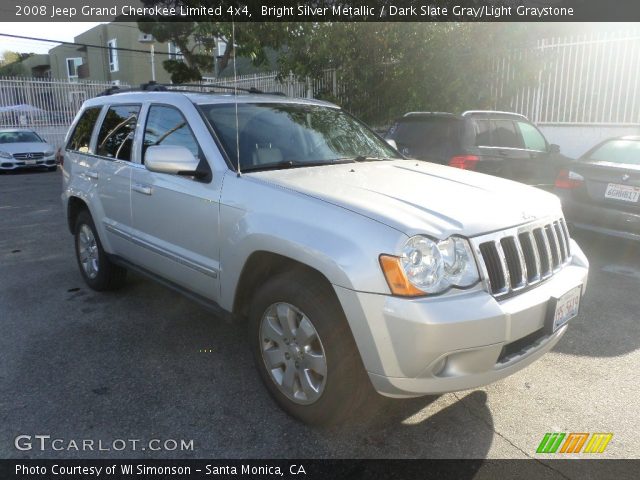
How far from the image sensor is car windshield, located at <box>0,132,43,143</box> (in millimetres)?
16078

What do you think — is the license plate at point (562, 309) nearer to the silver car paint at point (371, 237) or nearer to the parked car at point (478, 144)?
the silver car paint at point (371, 237)

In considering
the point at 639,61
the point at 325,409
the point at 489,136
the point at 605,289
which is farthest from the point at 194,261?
the point at 639,61

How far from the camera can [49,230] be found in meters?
7.70

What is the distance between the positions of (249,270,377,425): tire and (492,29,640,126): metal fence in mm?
9625

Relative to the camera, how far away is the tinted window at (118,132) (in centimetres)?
420

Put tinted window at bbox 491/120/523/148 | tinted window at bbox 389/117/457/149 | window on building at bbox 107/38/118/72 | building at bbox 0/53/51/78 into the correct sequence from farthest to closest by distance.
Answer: building at bbox 0/53/51/78 < window on building at bbox 107/38/118/72 < tinted window at bbox 491/120/523/148 < tinted window at bbox 389/117/457/149

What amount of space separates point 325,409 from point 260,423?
426 millimetres

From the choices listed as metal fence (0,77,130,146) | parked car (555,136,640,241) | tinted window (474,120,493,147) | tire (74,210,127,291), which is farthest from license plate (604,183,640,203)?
metal fence (0,77,130,146)

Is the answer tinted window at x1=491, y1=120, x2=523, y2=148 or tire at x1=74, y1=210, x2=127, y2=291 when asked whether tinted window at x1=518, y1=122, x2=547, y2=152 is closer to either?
tinted window at x1=491, y1=120, x2=523, y2=148

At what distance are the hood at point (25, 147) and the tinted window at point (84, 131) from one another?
38.8 ft

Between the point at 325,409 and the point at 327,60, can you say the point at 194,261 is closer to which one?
the point at 325,409

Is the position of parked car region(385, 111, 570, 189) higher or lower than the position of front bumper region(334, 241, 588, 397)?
higher

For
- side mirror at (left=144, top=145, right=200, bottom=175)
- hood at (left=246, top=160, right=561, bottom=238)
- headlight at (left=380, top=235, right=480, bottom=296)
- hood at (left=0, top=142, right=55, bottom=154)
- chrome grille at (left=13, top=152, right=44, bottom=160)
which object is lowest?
chrome grille at (left=13, top=152, right=44, bottom=160)

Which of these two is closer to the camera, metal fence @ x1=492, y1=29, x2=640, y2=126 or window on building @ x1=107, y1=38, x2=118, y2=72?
metal fence @ x1=492, y1=29, x2=640, y2=126
